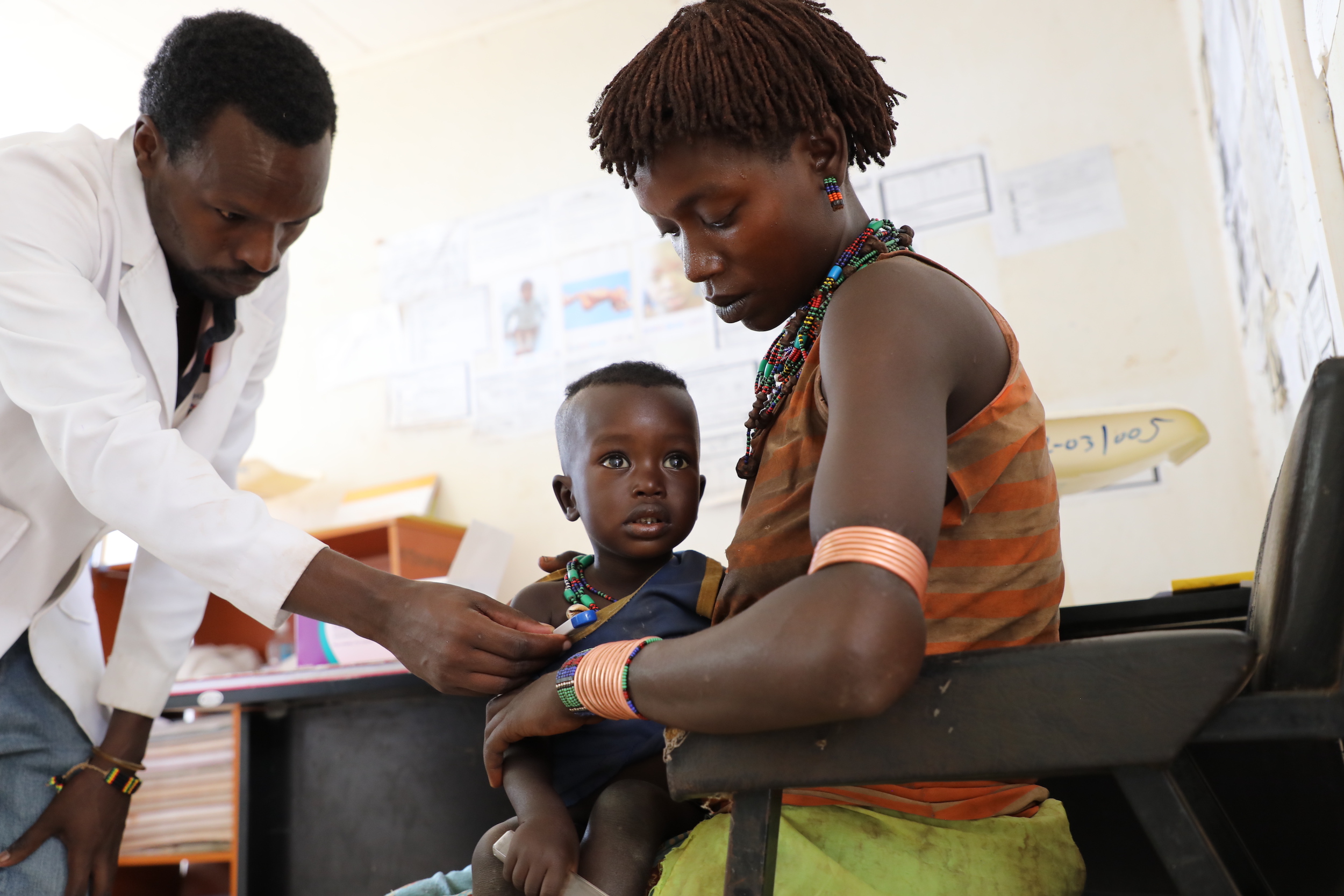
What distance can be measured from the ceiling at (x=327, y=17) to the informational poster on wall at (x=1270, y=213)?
2.15m

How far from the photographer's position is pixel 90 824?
139cm

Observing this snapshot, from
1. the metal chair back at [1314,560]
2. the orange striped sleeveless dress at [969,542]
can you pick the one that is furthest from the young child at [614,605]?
the metal chair back at [1314,560]

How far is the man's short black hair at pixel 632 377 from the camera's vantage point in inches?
61.2

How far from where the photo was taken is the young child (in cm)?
111

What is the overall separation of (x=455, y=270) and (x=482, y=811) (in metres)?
1.98

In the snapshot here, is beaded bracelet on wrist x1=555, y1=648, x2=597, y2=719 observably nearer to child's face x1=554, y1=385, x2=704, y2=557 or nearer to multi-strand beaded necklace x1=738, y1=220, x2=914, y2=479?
multi-strand beaded necklace x1=738, y1=220, x2=914, y2=479

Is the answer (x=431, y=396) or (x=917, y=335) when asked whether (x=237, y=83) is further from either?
(x=431, y=396)

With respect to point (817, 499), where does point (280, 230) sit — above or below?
above

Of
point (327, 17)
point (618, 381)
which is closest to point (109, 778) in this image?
point (618, 381)

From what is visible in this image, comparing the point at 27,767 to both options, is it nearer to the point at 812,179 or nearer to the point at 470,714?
the point at 470,714

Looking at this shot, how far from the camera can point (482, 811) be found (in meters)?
1.83

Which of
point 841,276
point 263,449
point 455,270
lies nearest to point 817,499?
point 841,276

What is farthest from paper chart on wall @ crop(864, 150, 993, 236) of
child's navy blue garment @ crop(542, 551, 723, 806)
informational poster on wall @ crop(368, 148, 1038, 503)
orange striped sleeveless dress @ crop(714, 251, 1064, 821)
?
orange striped sleeveless dress @ crop(714, 251, 1064, 821)

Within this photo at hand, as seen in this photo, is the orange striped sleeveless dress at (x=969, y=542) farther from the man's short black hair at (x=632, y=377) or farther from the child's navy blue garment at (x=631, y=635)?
the man's short black hair at (x=632, y=377)
